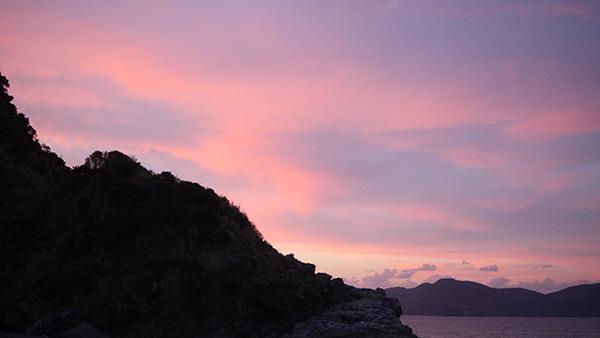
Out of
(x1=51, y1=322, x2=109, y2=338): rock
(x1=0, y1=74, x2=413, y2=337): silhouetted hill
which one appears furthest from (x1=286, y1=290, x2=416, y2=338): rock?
(x1=51, y1=322, x2=109, y2=338): rock

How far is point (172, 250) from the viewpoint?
2961 centimetres

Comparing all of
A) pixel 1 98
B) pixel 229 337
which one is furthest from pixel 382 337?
pixel 1 98

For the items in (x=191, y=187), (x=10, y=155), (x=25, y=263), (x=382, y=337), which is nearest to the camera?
(x=382, y=337)

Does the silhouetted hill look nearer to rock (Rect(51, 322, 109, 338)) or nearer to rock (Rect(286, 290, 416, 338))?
rock (Rect(286, 290, 416, 338))

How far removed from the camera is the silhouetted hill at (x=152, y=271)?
26625 mm

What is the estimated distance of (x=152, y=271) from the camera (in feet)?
92.7

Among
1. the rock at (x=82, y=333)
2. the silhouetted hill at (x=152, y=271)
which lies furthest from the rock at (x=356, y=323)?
the rock at (x=82, y=333)

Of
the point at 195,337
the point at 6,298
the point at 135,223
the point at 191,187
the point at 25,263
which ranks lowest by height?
the point at 195,337

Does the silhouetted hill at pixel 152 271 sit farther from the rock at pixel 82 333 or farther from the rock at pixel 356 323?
the rock at pixel 82 333

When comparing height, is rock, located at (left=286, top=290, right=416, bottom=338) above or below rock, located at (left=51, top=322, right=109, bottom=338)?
above

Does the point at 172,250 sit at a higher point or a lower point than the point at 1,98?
lower

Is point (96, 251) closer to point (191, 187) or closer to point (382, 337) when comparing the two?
point (191, 187)

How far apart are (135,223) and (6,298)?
25.4ft

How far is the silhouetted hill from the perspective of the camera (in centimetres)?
2662
